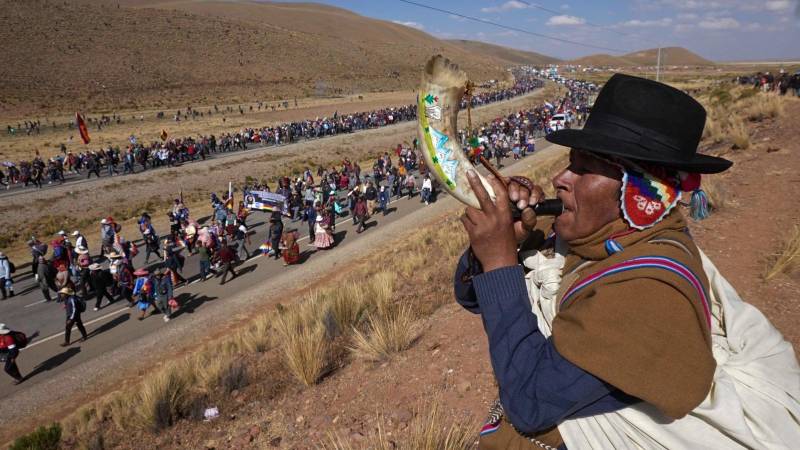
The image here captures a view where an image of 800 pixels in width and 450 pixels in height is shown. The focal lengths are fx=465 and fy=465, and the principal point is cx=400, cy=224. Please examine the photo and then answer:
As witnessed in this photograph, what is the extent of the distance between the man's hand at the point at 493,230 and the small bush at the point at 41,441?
7.09 meters

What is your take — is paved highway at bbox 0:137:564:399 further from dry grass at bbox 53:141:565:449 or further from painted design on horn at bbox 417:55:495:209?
painted design on horn at bbox 417:55:495:209

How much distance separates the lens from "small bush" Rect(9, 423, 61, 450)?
605 centimetres

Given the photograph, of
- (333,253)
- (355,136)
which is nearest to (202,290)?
(333,253)

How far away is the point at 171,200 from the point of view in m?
29.0

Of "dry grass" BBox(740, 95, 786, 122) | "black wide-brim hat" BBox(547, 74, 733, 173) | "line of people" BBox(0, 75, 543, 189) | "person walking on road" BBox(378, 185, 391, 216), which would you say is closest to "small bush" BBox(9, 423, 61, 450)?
"black wide-brim hat" BBox(547, 74, 733, 173)

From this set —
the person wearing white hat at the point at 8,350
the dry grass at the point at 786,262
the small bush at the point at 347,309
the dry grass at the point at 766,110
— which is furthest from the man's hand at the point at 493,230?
the dry grass at the point at 766,110

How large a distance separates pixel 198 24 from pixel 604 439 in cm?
12055

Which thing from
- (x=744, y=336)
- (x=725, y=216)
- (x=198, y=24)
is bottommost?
(x=725, y=216)

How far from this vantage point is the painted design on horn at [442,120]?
1.97 meters

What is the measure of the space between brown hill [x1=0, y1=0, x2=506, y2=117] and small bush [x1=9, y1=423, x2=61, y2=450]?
72.9m

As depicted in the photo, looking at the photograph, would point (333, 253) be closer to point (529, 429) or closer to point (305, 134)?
point (529, 429)

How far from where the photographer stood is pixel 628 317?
141 cm

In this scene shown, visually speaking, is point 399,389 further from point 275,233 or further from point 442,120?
point 275,233

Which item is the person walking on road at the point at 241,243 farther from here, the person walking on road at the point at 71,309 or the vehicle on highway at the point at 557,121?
the vehicle on highway at the point at 557,121
